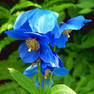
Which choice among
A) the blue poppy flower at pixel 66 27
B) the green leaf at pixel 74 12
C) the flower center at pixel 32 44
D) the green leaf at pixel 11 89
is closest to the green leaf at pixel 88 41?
the green leaf at pixel 74 12

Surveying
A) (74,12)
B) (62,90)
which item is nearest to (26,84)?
(62,90)

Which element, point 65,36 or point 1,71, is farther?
point 1,71

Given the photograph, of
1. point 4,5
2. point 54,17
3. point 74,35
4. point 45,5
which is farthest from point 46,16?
point 4,5

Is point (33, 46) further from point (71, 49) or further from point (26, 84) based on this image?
point (71, 49)

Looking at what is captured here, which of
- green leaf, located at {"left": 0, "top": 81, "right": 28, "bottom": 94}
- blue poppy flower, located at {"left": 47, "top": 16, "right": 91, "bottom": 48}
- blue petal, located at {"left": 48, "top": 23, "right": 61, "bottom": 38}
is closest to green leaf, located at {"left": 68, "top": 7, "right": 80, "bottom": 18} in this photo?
green leaf, located at {"left": 0, "top": 81, "right": 28, "bottom": 94}

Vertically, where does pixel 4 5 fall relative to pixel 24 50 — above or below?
below

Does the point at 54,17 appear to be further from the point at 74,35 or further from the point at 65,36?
the point at 74,35
